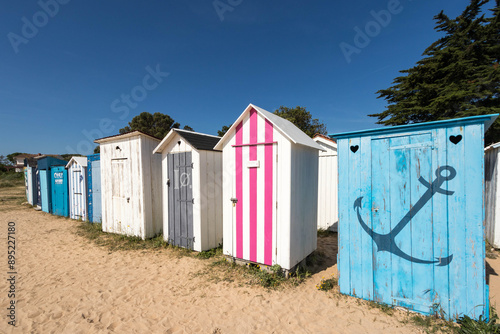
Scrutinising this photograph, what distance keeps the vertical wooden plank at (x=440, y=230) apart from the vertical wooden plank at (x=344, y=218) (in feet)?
3.69

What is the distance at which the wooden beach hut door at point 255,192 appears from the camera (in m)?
4.42

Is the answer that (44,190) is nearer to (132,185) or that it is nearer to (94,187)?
(94,187)

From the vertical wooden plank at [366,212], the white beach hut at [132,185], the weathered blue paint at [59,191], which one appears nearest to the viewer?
the vertical wooden plank at [366,212]

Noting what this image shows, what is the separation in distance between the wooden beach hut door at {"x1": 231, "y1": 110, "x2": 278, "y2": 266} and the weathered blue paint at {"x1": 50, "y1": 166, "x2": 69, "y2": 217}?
1064cm

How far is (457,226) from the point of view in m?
2.87

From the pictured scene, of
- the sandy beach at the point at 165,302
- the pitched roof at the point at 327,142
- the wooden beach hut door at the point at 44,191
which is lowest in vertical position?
the sandy beach at the point at 165,302

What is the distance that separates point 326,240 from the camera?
6945 mm

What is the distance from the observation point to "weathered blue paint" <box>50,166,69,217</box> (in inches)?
418

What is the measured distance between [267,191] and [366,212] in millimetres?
1881

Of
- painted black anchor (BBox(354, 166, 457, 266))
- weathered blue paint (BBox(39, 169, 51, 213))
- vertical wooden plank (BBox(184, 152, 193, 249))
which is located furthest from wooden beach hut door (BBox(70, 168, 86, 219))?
painted black anchor (BBox(354, 166, 457, 266))

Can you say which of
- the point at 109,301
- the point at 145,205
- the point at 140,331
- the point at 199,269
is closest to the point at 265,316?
the point at 140,331

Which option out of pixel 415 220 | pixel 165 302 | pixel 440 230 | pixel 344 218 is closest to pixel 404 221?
pixel 415 220

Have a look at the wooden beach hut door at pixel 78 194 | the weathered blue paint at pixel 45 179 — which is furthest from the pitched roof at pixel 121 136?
the weathered blue paint at pixel 45 179

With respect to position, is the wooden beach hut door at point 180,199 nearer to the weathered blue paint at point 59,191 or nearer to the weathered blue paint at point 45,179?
the weathered blue paint at point 59,191
